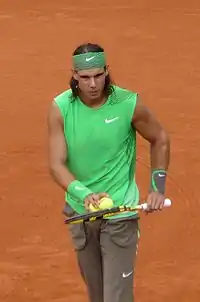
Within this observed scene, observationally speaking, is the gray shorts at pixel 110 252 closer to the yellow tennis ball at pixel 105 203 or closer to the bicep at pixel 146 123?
the yellow tennis ball at pixel 105 203

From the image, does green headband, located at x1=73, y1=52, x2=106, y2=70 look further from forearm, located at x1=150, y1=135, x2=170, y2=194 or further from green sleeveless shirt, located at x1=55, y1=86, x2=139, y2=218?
forearm, located at x1=150, y1=135, x2=170, y2=194

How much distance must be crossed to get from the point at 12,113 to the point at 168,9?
7.29 m

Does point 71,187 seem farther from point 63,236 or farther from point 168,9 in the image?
point 168,9

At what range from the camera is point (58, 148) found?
527 cm

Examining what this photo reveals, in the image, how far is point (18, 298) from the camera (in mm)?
7016

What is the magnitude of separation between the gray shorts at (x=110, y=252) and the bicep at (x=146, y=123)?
57cm

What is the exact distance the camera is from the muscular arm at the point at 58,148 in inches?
206

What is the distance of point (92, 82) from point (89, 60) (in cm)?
15

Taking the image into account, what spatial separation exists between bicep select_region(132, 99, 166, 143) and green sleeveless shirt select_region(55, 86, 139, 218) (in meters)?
0.04

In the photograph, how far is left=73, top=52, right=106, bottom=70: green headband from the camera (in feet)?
17.0

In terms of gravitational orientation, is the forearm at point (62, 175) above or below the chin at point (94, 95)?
below

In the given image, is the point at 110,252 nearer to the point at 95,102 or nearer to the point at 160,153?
the point at 160,153

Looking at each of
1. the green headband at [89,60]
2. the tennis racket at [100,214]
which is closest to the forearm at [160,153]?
the tennis racket at [100,214]

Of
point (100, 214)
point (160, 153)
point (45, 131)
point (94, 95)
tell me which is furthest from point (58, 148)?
point (45, 131)
